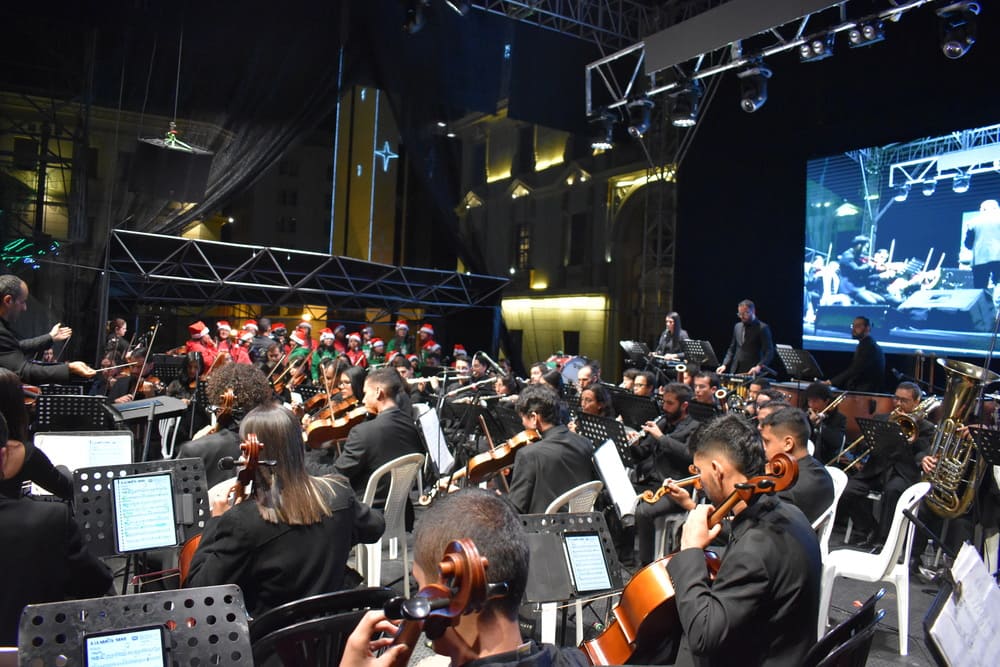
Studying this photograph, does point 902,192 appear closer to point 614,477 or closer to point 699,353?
point 699,353

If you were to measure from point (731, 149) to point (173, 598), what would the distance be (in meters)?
13.0

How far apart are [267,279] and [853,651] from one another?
1099 centimetres

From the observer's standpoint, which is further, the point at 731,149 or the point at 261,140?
the point at 731,149

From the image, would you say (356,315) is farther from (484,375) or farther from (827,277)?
(827,277)

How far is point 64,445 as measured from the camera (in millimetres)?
4129

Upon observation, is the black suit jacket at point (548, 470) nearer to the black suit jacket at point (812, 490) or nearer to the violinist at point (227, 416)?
the black suit jacket at point (812, 490)

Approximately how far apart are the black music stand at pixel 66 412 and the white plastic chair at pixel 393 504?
2127mm

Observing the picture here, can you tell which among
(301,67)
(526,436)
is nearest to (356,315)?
(301,67)

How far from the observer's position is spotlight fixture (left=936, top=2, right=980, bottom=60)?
301 inches

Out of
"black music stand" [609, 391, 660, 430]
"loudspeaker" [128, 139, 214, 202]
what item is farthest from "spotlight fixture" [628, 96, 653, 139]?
"loudspeaker" [128, 139, 214, 202]

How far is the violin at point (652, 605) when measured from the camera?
2318 mm

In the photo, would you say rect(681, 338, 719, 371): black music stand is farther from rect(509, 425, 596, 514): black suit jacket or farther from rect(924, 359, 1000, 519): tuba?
rect(509, 425, 596, 514): black suit jacket

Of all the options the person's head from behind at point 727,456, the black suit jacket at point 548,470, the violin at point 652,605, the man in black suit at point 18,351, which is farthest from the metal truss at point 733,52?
the man in black suit at point 18,351

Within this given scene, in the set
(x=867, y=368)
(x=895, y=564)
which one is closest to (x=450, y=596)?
(x=895, y=564)
